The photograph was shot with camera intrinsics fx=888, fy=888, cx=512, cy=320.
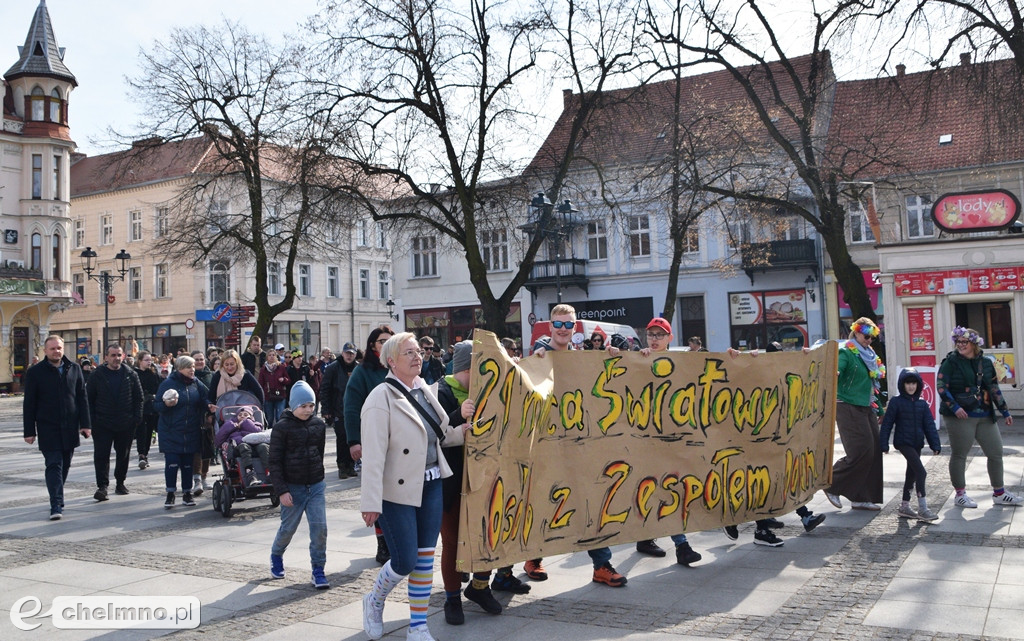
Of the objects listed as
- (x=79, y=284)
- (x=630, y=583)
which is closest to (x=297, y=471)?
(x=630, y=583)

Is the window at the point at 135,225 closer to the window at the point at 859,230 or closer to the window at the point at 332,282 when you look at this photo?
the window at the point at 332,282

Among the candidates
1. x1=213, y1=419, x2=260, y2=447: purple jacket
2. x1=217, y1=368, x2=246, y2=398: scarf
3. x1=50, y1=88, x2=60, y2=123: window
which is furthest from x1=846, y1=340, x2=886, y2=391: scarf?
x1=50, y1=88, x2=60, y2=123: window

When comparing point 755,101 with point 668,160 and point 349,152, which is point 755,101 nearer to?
point 668,160

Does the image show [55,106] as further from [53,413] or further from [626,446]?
[626,446]

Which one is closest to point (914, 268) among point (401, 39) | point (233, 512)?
point (401, 39)

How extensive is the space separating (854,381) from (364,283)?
56.7 meters

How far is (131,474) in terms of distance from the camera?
47.5 feet

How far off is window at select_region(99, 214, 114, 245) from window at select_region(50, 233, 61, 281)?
6.21 m

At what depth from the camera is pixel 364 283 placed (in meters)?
63.9

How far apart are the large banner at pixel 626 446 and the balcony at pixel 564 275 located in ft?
111

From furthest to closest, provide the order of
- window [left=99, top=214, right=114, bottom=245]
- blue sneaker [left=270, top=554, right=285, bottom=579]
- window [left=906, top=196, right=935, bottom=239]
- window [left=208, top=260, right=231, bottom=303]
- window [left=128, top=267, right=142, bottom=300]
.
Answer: window [left=99, top=214, right=114, bottom=245], window [left=128, top=267, right=142, bottom=300], window [left=208, top=260, right=231, bottom=303], window [left=906, top=196, right=935, bottom=239], blue sneaker [left=270, top=554, right=285, bottom=579]

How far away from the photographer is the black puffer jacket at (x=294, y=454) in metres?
6.93

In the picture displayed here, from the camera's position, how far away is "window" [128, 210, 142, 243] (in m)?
57.8

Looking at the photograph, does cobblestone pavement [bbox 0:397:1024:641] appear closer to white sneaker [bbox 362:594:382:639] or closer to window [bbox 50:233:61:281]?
white sneaker [bbox 362:594:382:639]
